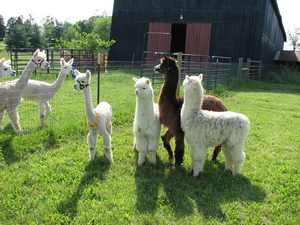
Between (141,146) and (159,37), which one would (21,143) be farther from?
(159,37)

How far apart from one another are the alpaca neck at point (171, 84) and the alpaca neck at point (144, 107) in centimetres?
30

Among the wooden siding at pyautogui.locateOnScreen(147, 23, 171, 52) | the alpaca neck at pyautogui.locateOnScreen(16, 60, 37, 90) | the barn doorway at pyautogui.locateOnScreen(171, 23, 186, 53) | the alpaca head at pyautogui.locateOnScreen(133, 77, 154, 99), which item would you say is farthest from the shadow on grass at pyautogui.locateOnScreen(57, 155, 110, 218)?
the barn doorway at pyautogui.locateOnScreen(171, 23, 186, 53)

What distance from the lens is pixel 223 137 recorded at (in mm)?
4926

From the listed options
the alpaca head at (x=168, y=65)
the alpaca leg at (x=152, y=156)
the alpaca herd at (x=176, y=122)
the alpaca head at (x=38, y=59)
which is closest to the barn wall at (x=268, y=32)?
the alpaca head at (x=38, y=59)

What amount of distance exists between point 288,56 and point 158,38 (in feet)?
56.6

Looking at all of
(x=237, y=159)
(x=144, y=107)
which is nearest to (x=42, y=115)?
(x=144, y=107)

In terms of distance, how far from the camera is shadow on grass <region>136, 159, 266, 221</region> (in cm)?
425

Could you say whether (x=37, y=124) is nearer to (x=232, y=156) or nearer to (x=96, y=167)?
(x=96, y=167)

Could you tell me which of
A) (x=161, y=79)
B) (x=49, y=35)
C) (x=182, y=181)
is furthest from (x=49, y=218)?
(x=49, y=35)

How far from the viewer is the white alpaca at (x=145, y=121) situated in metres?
5.09

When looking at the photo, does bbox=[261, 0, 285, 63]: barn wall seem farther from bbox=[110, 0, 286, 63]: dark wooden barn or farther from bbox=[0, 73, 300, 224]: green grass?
bbox=[0, 73, 300, 224]: green grass

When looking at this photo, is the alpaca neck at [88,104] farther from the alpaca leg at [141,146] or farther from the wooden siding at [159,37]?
the wooden siding at [159,37]

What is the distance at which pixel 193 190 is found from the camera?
473 cm

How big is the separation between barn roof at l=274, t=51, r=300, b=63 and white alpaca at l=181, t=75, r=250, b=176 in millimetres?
30128
